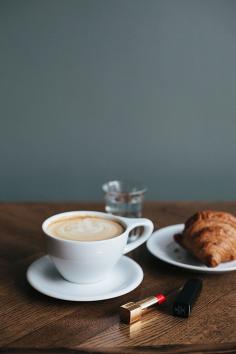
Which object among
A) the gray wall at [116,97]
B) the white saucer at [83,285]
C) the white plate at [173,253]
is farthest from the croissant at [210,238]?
the gray wall at [116,97]

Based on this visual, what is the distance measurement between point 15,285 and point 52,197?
1.40 meters

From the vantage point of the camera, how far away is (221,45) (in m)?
2.15

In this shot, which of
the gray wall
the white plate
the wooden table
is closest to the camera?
the wooden table

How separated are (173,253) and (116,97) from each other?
1258mm

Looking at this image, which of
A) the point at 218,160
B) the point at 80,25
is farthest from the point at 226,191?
the point at 80,25

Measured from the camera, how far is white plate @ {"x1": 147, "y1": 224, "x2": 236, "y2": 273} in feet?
2.99

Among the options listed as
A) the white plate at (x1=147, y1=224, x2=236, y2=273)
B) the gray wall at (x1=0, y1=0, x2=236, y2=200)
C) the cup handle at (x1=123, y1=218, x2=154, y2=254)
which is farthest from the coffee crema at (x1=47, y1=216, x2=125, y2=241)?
the gray wall at (x1=0, y1=0, x2=236, y2=200)

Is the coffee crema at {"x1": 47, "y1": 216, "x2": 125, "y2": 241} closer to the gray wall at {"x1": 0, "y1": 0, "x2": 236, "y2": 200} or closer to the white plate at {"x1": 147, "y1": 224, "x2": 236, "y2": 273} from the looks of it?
the white plate at {"x1": 147, "y1": 224, "x2": 236, "y2": 273}

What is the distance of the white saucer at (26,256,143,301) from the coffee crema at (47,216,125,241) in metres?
0.07

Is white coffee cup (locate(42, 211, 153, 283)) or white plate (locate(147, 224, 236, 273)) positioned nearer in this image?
white coffee cup (locate(42, 211, 153, 283))

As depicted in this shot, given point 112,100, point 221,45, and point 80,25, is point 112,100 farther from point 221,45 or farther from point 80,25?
point 221,45

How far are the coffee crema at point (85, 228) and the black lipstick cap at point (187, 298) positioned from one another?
135 mm

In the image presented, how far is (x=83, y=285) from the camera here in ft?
2.76

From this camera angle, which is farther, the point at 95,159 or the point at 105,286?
the point at 95,159
